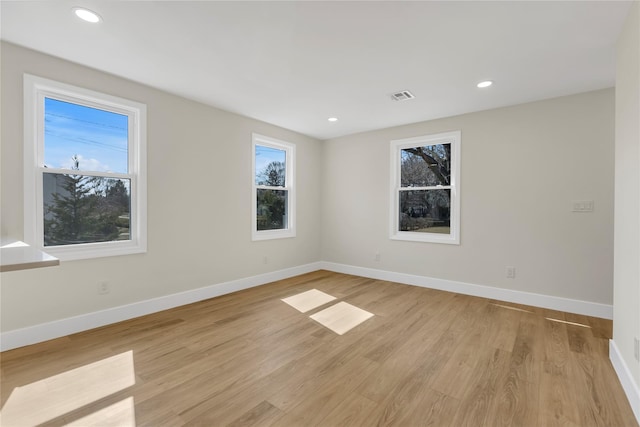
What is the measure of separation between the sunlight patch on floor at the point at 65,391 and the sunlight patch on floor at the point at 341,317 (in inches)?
68.1

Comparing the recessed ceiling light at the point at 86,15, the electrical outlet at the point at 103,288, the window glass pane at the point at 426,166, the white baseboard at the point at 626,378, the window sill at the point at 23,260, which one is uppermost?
the recessed ceiling light at the point at 86,15

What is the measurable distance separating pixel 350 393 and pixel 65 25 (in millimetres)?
3391

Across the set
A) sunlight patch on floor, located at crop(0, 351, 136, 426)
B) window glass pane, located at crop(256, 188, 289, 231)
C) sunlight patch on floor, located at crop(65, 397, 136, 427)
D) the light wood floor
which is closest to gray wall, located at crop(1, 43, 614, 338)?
window glass pane, located at crop(256, 188, 289, 231)

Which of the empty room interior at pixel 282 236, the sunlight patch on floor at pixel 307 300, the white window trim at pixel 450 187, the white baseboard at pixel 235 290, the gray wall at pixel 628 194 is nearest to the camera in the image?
the gray wall at pixel 628 194

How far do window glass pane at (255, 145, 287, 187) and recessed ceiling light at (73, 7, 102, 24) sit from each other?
259cm

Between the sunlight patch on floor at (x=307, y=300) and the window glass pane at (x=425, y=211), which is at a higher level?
Answer: the window glass pane at (x=425, y=211)

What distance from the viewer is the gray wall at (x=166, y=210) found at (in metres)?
2.41

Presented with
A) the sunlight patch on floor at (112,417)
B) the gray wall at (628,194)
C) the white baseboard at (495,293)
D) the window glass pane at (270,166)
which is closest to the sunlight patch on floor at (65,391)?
the sunlight patch on floor at (112,417)

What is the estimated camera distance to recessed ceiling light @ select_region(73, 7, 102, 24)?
1.99m

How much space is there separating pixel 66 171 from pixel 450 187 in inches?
182

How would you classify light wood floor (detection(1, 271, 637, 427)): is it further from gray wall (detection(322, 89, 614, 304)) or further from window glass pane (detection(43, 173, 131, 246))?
window glass pane (detection(43, 173, 131, 246))

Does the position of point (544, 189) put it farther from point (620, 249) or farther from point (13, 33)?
point (13, 33)

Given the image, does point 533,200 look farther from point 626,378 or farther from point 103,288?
point 103,288

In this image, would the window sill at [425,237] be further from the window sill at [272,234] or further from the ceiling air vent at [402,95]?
the ceiling air vent at [402,95]
